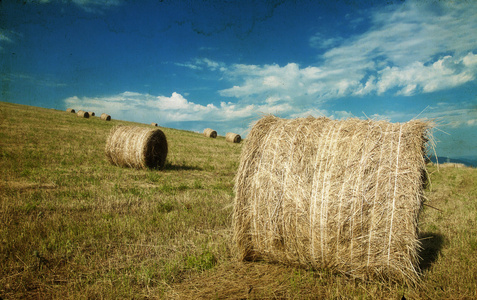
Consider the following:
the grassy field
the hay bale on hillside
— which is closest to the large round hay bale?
the grassy field

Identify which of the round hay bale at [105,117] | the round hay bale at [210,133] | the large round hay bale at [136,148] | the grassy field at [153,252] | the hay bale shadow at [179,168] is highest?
the round hay bale at [105,117]

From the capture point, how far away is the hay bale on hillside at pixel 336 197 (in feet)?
11.3

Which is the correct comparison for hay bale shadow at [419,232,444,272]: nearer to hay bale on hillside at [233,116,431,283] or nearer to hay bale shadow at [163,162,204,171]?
hay bale on hillside at [233,116,431,283]

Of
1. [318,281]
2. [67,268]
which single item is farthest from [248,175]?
[67,268]

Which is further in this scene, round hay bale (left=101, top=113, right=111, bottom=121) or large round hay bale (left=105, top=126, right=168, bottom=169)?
round hay bale (left=101, top=113, right=111, bottom=121)

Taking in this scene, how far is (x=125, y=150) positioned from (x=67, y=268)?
860 cm

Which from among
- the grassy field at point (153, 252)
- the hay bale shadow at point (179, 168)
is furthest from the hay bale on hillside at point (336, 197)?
the hay bale shadow at point (179, 168)

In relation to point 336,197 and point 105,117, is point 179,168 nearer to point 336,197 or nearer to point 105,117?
point 336,197

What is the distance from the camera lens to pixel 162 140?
1243 centimetres

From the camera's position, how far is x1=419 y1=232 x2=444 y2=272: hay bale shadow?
4.05 metres

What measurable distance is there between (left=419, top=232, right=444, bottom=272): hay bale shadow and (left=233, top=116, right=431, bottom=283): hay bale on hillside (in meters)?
0.47

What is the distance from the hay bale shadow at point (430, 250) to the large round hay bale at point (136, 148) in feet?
32.1

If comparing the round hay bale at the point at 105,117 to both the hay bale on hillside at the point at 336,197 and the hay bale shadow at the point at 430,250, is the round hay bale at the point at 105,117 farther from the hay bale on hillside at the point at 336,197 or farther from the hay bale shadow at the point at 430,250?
the hay bale shadow at the point at 430,250

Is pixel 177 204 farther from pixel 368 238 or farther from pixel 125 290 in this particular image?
pixel 368 238
